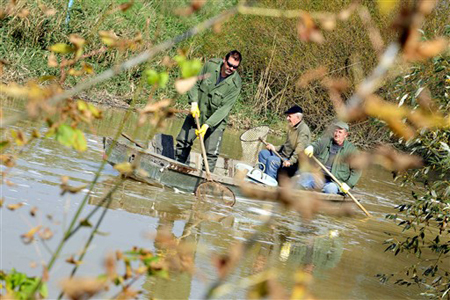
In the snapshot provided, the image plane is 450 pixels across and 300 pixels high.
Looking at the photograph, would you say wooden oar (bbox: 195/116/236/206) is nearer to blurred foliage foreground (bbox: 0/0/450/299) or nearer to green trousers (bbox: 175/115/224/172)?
green trousers (bbox: 175/115/224/172)

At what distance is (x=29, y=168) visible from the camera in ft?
33.1

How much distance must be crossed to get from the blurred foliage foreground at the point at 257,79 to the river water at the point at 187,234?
0.36m

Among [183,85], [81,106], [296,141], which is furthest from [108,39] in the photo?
[296,141]

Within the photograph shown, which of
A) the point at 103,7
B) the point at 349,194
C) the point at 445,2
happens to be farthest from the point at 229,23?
the point at 349,194

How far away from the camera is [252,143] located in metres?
13.8

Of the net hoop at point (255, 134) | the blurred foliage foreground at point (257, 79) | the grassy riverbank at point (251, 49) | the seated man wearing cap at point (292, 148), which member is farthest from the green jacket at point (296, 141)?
the grassy riverbank at point (251, 49)

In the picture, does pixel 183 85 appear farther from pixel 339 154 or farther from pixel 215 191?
pixel 339 154

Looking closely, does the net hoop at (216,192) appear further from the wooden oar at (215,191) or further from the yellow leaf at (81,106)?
the yellow leaf at (81,106)

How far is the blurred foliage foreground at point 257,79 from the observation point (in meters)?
1.76

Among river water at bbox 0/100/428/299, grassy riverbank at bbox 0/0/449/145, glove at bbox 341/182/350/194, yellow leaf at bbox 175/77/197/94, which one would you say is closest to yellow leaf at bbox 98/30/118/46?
yellow leaf at bbox 175/77/197/94

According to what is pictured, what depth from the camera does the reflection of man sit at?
1164 cm

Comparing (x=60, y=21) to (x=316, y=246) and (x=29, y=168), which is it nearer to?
(x=29, y=168)

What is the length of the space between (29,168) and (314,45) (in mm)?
17219

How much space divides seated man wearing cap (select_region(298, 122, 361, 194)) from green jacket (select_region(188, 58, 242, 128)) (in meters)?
1.44
